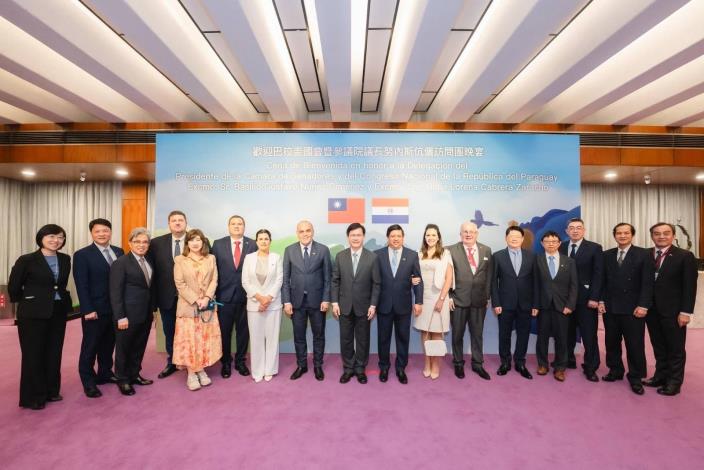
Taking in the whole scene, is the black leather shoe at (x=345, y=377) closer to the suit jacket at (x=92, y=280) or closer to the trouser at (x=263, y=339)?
the trouser at (x=263, y=339)

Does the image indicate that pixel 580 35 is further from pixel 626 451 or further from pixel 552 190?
pixel 626 451

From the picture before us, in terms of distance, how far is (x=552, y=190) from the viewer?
15.0 ft

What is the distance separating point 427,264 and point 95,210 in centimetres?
756

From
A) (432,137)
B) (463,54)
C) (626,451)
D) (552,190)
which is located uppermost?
(463,54)

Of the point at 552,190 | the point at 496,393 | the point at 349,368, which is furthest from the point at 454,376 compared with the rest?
the point at 552,190

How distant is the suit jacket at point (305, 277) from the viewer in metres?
3.54

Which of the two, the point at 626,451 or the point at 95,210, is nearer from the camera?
the point at 626,451

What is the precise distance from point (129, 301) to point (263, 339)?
1311 mm

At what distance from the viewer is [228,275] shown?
361cm

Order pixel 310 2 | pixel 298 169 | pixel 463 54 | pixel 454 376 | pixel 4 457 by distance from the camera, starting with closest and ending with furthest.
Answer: pixel 4 457
pixel 310 2
pixel 454 376
pixel 463 54
pixel 298 169

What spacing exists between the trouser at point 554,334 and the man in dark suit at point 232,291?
324cm

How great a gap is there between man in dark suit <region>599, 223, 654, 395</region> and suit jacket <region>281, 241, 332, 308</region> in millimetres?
2945

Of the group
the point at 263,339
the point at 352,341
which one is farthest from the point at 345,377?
the point at 263,339

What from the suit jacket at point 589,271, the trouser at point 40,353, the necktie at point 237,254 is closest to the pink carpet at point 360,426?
the trouser at point 40,353
